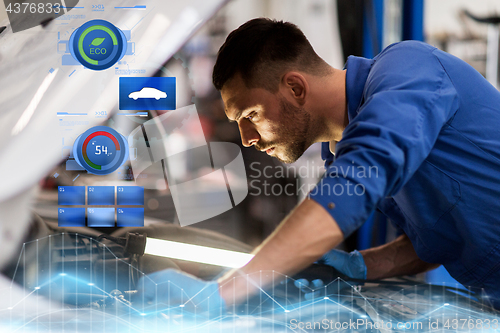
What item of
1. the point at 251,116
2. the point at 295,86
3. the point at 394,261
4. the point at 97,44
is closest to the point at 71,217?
the point at 97,44

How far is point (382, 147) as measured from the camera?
1.55 feet

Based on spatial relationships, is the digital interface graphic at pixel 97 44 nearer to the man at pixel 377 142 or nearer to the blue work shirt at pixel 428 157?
the man at pixel 377 142

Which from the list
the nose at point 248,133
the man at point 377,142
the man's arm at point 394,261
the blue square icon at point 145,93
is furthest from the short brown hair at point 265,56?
the man's arm at point 394,261

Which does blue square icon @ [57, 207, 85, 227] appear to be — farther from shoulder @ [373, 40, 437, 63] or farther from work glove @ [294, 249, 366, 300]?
shoulder @ [373, 40, 437, 63]

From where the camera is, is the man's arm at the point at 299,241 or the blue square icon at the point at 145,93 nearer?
the man's arm at the point at 299,241

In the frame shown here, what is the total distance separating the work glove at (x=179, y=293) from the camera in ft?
2.18

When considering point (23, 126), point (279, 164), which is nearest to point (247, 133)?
point (279, 164)

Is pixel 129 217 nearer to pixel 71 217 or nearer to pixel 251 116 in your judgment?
pixel 71 217

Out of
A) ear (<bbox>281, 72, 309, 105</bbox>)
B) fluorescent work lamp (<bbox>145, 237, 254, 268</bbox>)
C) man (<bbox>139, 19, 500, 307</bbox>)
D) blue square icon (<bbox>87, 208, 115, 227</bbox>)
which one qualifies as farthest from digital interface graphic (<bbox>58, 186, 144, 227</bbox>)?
ear (<bbox>281, 72, 309, 105</bbox>)

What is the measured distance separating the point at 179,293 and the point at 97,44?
0.68 m

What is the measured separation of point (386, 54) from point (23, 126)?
941 mm

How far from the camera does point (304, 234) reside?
496 millimetres

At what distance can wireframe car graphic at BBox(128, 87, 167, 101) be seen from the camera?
100 cm

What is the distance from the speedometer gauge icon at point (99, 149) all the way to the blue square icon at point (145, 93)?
9cm
